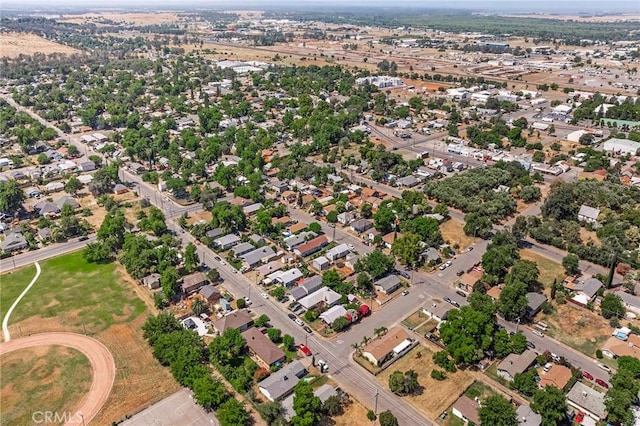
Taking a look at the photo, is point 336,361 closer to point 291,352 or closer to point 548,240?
point 291,352

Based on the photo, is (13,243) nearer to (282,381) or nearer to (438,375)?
(282,381)

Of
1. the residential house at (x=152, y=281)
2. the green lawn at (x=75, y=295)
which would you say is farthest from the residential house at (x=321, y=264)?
the green lawn at (x=75, y=295)

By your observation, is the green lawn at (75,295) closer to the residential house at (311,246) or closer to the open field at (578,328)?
the residential house at (311,246)

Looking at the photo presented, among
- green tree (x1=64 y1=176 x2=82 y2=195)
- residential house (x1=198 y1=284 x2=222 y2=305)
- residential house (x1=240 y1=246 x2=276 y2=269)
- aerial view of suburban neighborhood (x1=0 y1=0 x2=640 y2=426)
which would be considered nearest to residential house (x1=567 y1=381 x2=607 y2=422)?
aerial view of suburban neighborhood (x1=0 y1=0 x2=640 y2=426)

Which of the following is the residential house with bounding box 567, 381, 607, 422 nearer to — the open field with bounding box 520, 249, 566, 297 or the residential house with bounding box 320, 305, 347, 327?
the open field with bounding box 520, 249, 566, 297

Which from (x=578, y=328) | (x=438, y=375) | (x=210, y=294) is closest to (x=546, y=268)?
(x=578, y=328)

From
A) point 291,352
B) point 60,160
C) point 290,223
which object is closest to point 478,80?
point 290,223
